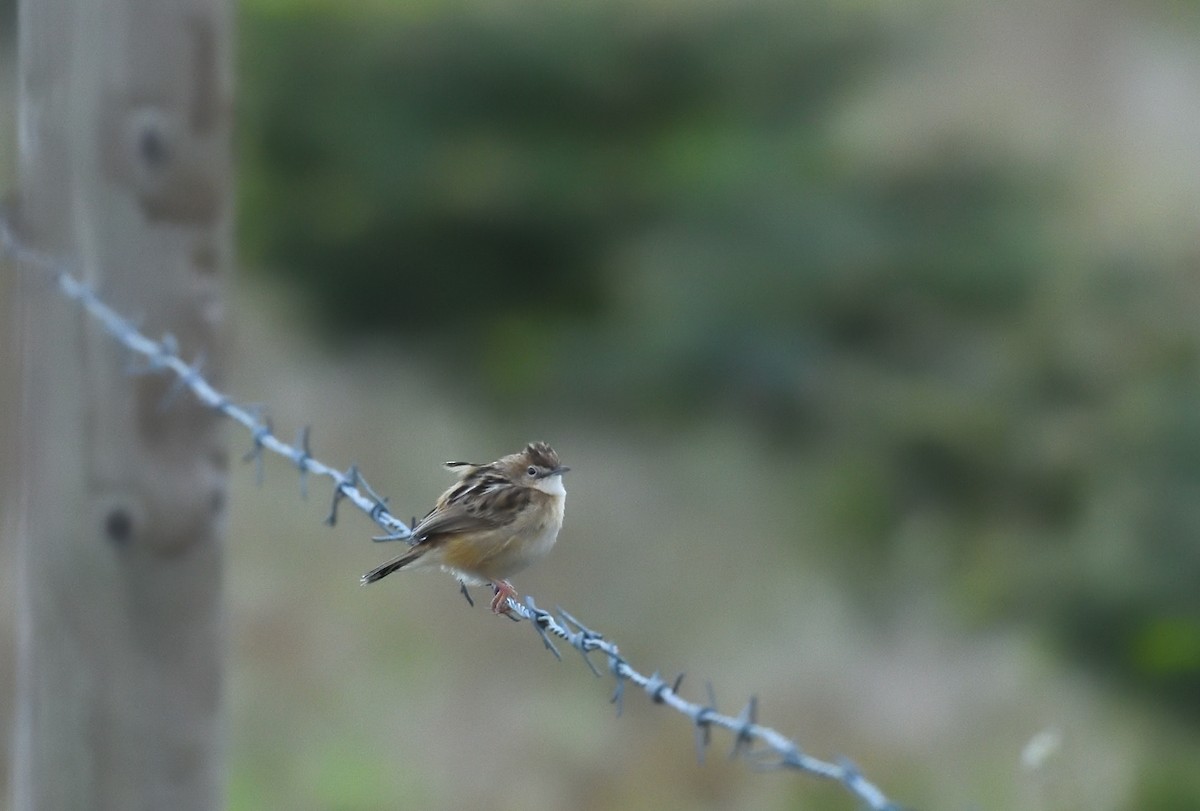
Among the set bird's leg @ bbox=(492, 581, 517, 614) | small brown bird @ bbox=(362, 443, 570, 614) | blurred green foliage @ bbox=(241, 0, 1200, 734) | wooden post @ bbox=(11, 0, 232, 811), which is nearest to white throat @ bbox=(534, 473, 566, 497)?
small brown bird @ bbox=(362, 443, 570, 614)

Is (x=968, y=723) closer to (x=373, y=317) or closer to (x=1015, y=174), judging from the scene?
(x=1015, y=174)

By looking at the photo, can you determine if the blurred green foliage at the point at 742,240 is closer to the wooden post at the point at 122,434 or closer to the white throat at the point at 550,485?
the white throat at the point at 550,485

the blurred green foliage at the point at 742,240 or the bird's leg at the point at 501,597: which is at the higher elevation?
the blurred green foliage at the point at 742,240

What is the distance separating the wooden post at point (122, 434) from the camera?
3.22 meters

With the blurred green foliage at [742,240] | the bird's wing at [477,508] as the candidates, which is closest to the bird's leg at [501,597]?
the bird's wing at [477,508]

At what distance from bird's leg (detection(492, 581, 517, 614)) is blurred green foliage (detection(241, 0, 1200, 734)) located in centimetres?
505

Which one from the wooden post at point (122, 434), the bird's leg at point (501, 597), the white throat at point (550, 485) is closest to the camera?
the wooden post at point (122, 434)

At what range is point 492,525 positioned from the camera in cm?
365

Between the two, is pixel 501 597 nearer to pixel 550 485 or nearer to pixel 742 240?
pixel 550 485

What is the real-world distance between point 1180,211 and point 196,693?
25.9 ft

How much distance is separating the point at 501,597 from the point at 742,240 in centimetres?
552

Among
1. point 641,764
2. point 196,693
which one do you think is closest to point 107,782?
point 196,693

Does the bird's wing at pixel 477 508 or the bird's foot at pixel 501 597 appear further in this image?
the bird's wing at pixel 477 508

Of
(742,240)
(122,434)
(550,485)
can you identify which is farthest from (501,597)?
(742,240)
